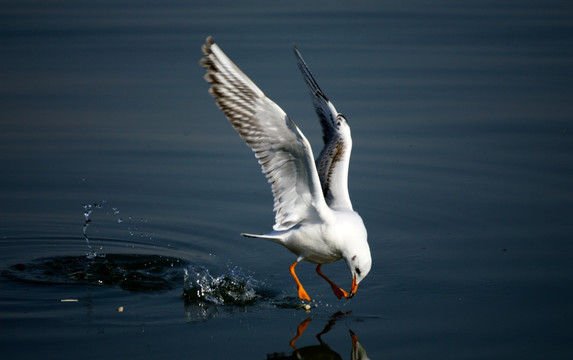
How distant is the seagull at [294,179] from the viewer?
21.8ft

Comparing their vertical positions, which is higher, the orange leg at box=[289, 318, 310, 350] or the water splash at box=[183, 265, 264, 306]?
the water splash at box=[183, 265, 264, 306]

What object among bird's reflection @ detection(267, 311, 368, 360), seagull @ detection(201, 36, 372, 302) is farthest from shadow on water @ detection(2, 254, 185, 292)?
bird's reflection @ detection(267, 311, 368, 360)

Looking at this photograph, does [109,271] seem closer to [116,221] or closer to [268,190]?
[116,221]

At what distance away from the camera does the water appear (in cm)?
646

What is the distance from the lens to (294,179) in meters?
7.20

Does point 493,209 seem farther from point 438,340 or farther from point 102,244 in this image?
point 102,244

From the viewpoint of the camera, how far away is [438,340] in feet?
20.5

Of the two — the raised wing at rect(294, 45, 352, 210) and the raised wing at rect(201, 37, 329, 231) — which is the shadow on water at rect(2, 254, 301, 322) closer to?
the raised wing at rect(201, 37, 329, 231)

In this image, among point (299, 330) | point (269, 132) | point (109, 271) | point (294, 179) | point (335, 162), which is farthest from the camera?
point (335, 162)

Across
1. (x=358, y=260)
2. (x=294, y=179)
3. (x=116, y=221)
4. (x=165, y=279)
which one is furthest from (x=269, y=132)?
(x=116, y=221)

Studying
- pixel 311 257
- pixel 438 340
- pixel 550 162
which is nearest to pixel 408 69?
pixel 550 162

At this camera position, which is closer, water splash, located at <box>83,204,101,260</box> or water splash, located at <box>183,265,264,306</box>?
water splash, located at <box>183,265,264,306</box>

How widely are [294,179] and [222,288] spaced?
1.11 meters

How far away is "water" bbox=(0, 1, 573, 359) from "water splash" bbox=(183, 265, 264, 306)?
0.08ft
